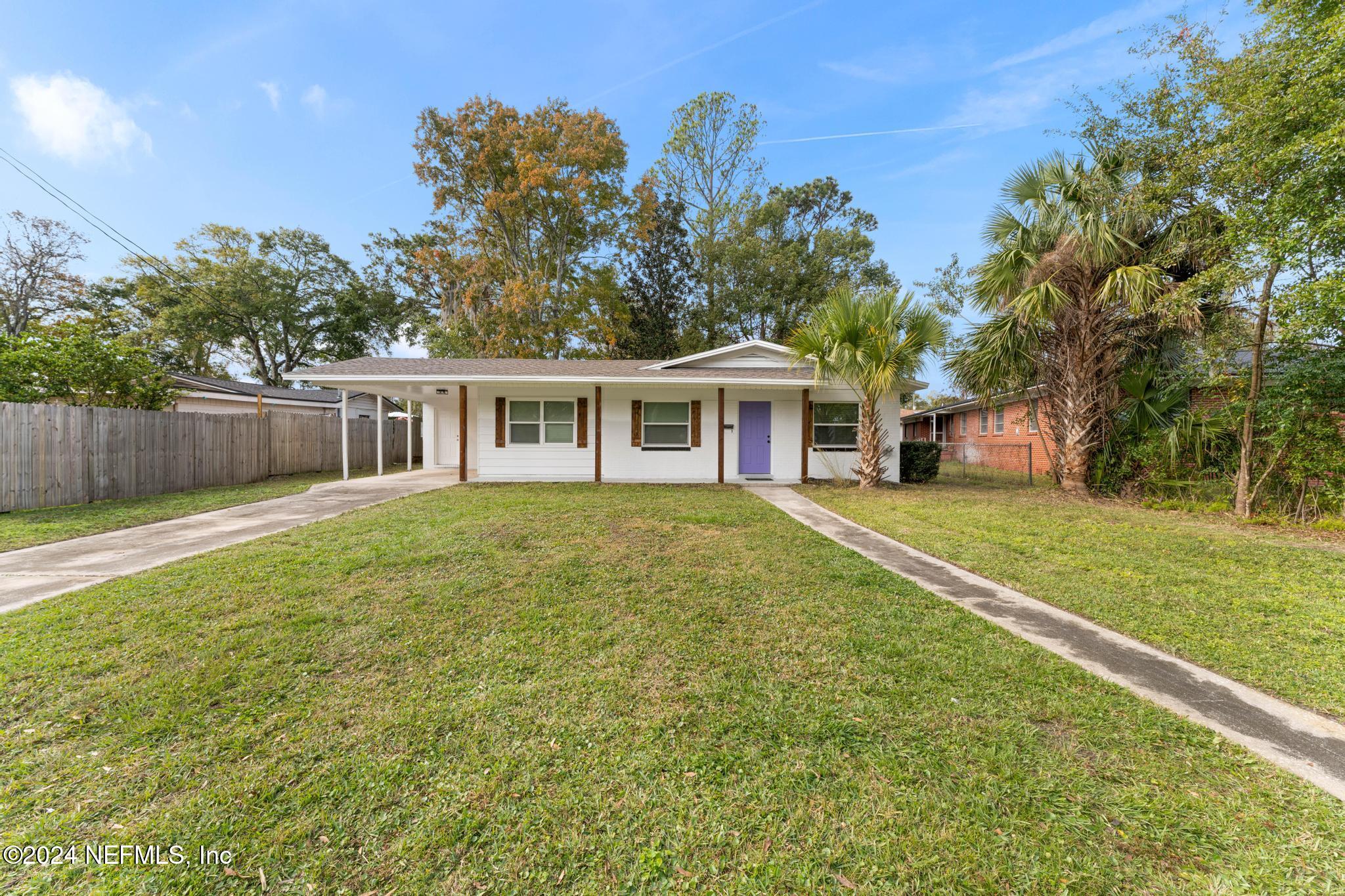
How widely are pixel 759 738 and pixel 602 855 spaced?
900 millimetres

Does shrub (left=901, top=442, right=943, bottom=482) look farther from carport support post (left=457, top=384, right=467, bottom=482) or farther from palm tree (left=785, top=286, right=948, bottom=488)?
carport support post (left=457, top=384, right=467, bottom=482)

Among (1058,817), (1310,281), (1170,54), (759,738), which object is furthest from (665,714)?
(1170,54)

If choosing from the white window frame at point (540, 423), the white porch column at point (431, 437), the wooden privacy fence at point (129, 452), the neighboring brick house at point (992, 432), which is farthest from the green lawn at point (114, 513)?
the neighboring brick house at point (992, 432)

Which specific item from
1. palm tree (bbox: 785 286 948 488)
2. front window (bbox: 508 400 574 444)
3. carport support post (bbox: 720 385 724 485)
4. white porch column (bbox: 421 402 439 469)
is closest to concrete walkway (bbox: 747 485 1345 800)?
palm tree (bbox: 785 286 948 488)

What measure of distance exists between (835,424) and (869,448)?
1.59m

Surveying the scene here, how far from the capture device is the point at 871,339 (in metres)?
9.70

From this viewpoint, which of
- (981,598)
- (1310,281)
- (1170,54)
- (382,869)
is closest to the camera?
(382,869)

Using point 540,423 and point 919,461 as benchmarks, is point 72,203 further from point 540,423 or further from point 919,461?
point 919,461

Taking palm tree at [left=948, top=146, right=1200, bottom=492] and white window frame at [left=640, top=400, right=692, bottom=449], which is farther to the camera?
white window frame at [left=640, top=400, right=692, bottom=449]

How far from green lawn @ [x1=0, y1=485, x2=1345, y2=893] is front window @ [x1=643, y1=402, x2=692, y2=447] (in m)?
8.26

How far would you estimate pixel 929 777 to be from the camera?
2.01 meters

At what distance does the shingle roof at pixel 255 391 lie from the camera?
59.4 ft

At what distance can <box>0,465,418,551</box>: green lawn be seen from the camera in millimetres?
5961

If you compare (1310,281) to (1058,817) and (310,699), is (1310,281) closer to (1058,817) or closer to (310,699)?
(1058,817)
